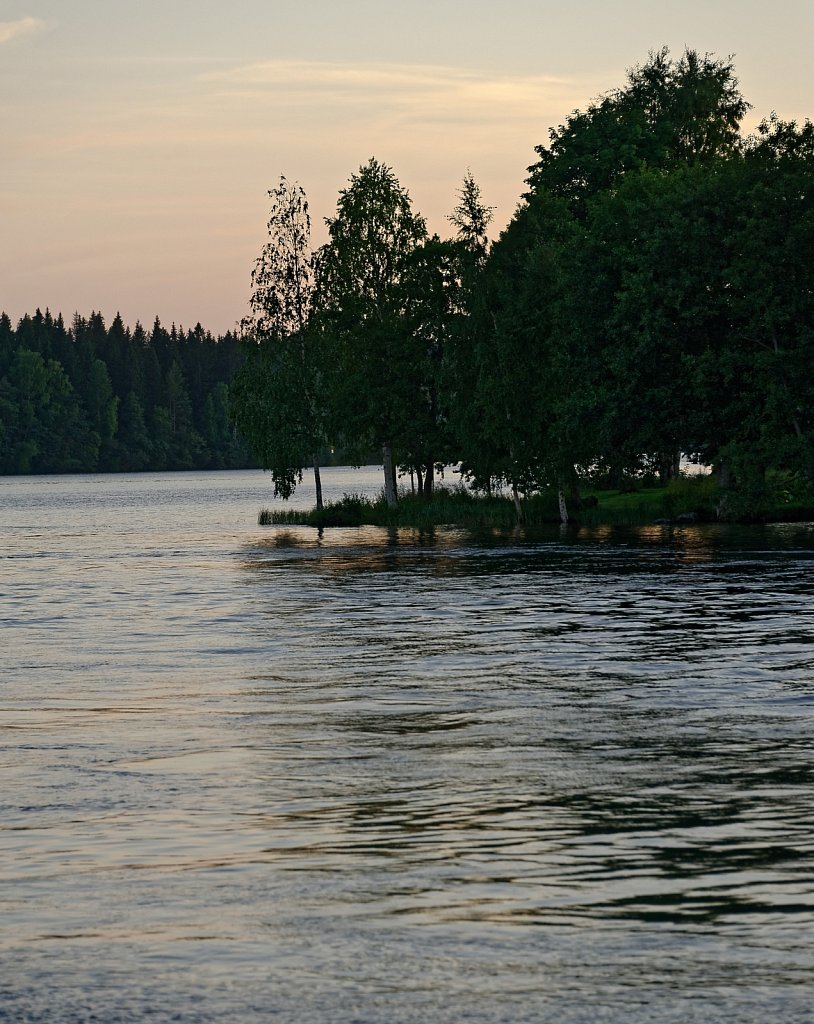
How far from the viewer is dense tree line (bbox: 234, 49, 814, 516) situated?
64.0 meters

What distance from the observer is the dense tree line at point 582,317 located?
64.0 meters

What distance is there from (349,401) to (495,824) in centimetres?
7125

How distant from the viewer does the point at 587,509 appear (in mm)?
77062

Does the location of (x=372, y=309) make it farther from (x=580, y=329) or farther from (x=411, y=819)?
(x=411, y=819)

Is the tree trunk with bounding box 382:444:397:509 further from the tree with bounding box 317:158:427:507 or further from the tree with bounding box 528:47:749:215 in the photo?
the tree with bounding box 528:47:749:215

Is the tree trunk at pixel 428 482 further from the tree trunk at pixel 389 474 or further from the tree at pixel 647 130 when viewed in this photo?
the tree at pixel 647 130

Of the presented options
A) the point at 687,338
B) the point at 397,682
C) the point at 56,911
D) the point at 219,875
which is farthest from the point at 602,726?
the point at 687,338

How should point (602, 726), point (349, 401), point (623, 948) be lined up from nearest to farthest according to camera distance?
point (623, 948)
point (602, 726)
point (349, 401)

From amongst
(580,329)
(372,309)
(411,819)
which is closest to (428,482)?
(372,309)

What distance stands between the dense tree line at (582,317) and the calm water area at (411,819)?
1281 inches

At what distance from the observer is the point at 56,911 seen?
35.6 ft

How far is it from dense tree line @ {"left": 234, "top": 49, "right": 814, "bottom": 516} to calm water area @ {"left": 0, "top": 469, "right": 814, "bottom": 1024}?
1281 inches

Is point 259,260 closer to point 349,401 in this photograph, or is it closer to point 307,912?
point 349,401

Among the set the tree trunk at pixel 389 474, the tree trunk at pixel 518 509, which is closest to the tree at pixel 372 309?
the tree trunk at pixel 389 474
